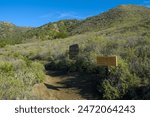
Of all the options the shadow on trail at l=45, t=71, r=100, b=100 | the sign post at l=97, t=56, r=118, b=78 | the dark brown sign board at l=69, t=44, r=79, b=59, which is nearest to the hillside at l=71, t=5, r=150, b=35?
the dark brown sign board at l=69, t=44, r=79, b=59

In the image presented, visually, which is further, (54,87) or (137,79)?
(54,87)

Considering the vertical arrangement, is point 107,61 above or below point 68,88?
above

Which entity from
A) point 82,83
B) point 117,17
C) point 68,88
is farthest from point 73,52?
point 117,17

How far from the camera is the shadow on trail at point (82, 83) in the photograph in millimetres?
13238

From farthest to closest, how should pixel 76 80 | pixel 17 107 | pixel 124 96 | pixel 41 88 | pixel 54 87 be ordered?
1. pixel 76 80
2. pixel 54 87
3. pixel 41 88
4. pixel 124 96
5. pixel 17 107

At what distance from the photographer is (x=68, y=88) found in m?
14.3

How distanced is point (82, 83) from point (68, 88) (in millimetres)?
951

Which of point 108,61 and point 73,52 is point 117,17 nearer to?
point 73,52

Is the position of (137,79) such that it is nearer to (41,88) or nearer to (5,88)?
(41,88)

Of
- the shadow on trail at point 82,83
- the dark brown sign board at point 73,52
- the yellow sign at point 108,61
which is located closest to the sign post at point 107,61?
the yellow sign at point 108,61

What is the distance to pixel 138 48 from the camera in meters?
16.8

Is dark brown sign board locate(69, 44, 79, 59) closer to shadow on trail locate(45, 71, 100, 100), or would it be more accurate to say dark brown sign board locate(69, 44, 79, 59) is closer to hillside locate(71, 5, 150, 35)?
shadow on trail locate(45, 71, 100, 100)

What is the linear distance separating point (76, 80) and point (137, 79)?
3.76m

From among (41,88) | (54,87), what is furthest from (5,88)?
(54,87)
